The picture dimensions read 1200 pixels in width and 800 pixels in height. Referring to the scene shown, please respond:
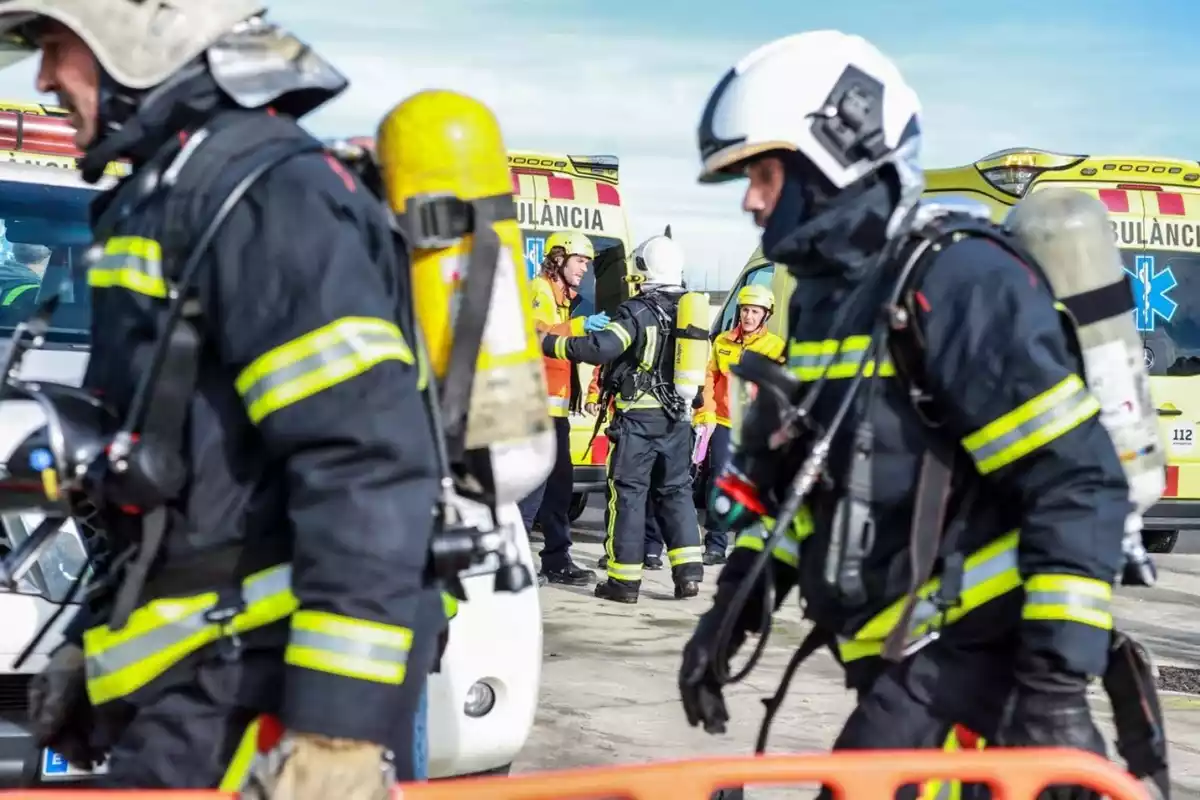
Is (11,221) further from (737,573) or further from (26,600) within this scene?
(737,573)

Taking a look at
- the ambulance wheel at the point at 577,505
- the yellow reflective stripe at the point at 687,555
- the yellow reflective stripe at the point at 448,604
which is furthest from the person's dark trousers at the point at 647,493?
the yellow reflective stripe at the point at 448,604

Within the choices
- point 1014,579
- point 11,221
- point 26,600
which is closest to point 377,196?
point 1014,579

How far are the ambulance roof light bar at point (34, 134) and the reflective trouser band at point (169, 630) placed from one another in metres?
4.68

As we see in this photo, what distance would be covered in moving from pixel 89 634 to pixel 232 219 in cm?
65

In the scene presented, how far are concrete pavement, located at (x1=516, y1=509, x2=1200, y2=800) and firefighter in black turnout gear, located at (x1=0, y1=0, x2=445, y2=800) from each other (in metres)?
3.22

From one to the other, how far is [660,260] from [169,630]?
7.53m

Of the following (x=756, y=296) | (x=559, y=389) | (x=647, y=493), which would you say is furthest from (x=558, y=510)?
(x=756, y=296)

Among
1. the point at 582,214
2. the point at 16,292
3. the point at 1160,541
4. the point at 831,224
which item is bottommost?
the point at 1160,541

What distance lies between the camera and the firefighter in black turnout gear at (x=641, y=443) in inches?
354

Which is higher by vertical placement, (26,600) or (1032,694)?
(1032,694)

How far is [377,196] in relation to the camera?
2.58m

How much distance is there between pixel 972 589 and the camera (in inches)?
114

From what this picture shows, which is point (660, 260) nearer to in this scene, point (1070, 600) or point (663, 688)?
point (663, 688)

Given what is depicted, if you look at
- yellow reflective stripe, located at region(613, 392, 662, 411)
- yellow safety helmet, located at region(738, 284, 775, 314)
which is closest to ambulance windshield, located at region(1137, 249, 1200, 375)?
yellow safety helmet, located at region(738, 284, 775, 314)
